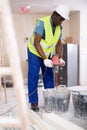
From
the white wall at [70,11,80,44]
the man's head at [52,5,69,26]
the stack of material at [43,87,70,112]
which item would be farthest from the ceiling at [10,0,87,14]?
the stack of material at [43,87,70,112]

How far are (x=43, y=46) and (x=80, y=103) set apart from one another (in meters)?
0.82

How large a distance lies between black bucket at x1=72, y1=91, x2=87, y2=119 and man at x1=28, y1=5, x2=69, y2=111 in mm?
460

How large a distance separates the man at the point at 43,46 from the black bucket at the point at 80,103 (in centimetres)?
46

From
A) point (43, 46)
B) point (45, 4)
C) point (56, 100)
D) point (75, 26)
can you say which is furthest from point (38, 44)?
point (75, 26)

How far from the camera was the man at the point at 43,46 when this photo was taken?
9.19ft

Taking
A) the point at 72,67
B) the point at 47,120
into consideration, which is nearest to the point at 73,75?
the point at 72,67

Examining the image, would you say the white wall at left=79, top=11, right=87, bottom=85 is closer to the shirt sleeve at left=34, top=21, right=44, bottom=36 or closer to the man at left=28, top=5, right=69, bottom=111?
the man at left=28, top=5, right=69, bottom=111

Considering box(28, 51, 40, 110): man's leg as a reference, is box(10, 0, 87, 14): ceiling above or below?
above

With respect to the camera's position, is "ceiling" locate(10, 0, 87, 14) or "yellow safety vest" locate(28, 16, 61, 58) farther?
"ceiling" locate(10, 0, 87, 14)

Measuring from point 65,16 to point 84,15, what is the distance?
3743 mm

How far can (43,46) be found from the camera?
2.96 meters

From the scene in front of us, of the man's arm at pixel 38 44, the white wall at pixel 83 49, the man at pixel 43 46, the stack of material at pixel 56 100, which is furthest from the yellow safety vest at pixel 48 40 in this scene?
the white wall at pixel 83 49

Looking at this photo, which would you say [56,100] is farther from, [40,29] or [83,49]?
[83,49]

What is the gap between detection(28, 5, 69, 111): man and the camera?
280 cm
